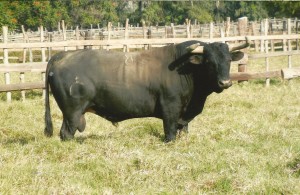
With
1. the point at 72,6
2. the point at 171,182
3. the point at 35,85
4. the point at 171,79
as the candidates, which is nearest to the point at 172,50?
the point at 171,79

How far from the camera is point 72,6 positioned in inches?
2089

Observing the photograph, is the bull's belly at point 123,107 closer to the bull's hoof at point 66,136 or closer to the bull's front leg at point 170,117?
the bull's front leg at point 170,117

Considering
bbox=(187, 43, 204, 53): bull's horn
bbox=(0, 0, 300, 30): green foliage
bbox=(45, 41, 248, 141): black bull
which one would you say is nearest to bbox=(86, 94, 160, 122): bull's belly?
bbox=(45, 41, 248, 141): black bull

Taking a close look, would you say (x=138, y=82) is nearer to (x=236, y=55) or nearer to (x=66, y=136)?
(x=66, y=136)

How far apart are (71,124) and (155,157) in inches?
57.9

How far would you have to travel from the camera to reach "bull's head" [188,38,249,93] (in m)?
5.64

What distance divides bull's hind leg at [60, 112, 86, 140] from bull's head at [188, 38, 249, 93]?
1687 millimetres

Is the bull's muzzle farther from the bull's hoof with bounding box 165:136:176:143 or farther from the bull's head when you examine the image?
the bull's hoof with bounding box 165:136:176:143

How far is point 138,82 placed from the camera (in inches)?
230

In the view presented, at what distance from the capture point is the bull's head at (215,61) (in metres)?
5.64

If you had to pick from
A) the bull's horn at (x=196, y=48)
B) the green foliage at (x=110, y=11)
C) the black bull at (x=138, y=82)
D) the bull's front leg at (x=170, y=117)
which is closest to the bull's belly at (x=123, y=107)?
the black bull at (x=138, y=82)

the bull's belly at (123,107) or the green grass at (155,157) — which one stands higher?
the bull's belly at (123,107)

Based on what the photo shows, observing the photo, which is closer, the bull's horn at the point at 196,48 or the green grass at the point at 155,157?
the green grass at the point at 155,157

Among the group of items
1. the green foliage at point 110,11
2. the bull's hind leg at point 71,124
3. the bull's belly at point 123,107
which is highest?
the green foliage at point 110,11
